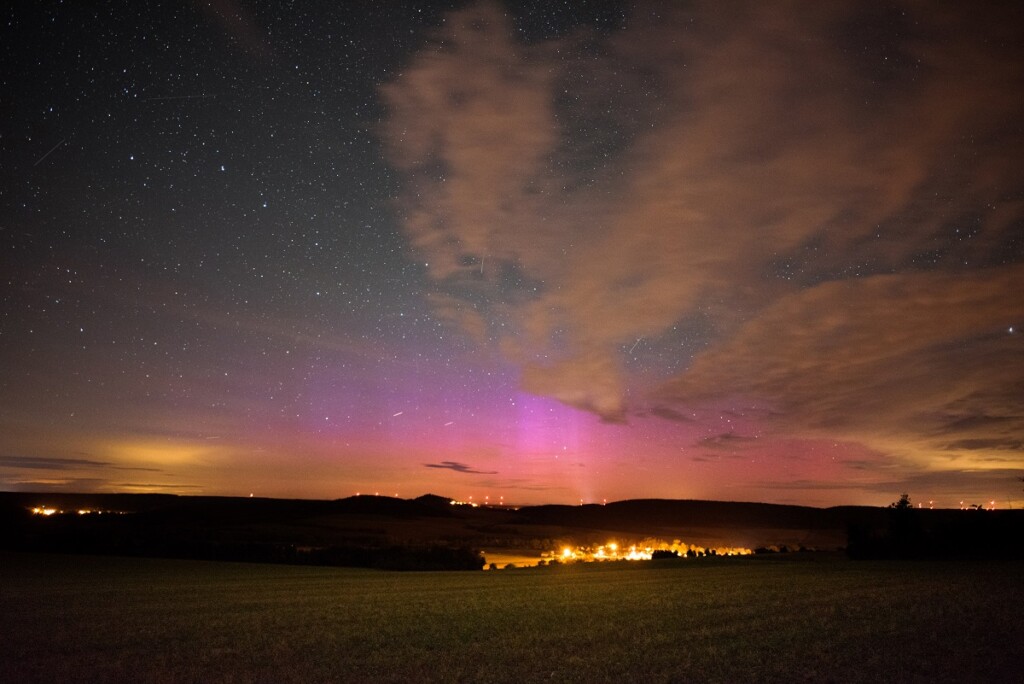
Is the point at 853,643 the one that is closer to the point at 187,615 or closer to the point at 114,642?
the point at 114,642

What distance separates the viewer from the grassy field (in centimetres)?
1434

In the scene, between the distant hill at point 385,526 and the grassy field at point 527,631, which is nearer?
the grassy field at point 527,631

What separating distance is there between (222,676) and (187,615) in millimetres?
10686

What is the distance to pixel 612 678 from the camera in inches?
532

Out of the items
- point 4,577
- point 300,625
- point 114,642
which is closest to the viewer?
point 114,642

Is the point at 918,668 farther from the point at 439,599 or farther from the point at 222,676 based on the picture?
the point at 439,599

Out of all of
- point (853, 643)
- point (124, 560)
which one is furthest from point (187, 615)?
point (124, 560)

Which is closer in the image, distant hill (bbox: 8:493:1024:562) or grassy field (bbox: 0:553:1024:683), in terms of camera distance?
grassy field (bbox: 0:553:1024:683)

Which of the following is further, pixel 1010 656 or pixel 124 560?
pixel 124 560

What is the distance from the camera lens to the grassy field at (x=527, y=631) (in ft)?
47.1

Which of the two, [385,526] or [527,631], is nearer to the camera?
[527,631]

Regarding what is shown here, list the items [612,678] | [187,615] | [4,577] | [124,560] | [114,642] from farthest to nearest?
[124,560], [4,577], [187,615], [114,642], [612,678]

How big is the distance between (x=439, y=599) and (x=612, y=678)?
15.8 metres

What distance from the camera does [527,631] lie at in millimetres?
19312
